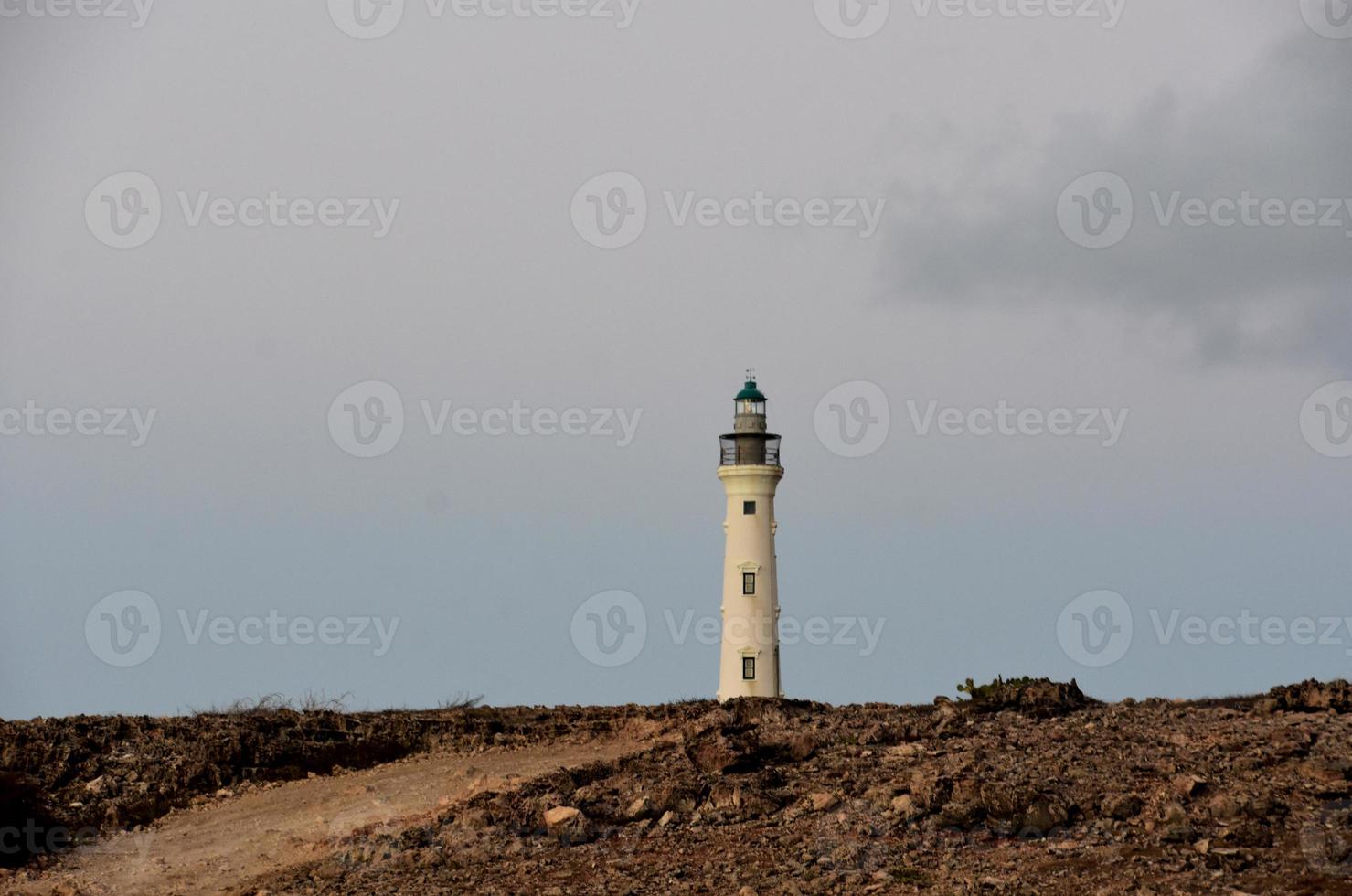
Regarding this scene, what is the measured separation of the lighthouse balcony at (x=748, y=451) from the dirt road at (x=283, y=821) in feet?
69.5

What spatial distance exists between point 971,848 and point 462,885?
22.7 feet

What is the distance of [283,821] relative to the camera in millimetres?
24438

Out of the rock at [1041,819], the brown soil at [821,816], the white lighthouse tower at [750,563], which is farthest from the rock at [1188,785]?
the white lighthouse tower at [750,563]

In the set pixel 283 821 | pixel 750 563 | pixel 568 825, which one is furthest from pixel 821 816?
pixel 750 563

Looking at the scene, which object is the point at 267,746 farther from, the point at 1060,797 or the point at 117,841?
the point at 1060,797

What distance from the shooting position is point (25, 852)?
77.4 feet

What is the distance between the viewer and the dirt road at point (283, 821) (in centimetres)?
2238

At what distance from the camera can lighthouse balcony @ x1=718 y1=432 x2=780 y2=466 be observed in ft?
158

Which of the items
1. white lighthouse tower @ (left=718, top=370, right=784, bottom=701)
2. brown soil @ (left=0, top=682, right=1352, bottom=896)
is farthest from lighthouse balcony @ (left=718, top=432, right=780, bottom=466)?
brown soil @ (left=0, top=682, right=1352, bottom=896)

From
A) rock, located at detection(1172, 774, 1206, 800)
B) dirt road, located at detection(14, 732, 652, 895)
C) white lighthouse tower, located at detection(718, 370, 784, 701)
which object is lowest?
dirt road, located at detection(14, 732, 652, 895)

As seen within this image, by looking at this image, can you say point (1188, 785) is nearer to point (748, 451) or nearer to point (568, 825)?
point (568, 825)

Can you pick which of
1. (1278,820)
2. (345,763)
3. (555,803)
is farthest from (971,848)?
(345,763)

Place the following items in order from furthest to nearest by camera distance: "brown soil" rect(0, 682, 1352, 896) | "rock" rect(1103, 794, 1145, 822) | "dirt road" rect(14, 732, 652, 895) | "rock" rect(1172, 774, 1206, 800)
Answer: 1. "dirt road" rect(14, 732, 652, 895)
2. "rock" rect(1172, 774, 1206, 800)
3. "rock" rect(1103, 794, 1145, 822)
4. "brown soil" rect(0, 682, 1352, 896)

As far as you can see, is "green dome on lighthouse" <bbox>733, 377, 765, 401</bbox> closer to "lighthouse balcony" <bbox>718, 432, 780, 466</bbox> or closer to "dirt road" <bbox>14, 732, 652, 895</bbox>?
"lighthouse balcony" <bbox>718, 432, 780, 466</bbox>
